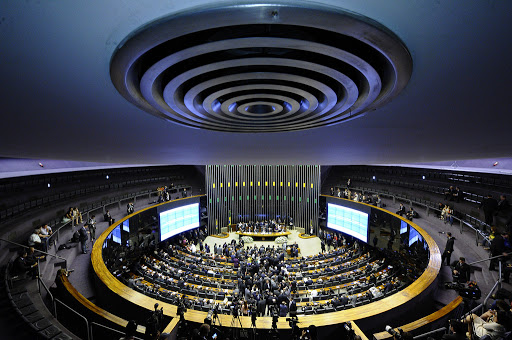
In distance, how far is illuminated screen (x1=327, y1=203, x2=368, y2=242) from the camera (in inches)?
683

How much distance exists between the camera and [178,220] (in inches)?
763

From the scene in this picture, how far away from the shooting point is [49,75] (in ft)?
3.51

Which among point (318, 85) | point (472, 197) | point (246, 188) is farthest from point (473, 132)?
point (246, 188)

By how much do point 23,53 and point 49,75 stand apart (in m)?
0.23

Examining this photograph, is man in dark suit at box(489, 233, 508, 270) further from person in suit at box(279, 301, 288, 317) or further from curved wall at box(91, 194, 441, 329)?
person in suit at box(279, 301, 288, 317)

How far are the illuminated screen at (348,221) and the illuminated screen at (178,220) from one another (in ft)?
36.9

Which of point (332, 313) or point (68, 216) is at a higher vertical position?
point (68, 216)

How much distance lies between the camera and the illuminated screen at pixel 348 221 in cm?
1734

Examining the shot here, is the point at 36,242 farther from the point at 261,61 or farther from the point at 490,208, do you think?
the point at 490,208

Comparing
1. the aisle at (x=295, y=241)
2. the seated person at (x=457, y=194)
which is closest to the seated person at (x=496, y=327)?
the seated person at (x=457, y=194)

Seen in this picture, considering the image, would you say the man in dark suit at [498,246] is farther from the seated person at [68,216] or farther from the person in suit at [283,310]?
the seated person at [68,216]

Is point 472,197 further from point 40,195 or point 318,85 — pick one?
point 40,195

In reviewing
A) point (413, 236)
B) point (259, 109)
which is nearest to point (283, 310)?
point (413, 236)

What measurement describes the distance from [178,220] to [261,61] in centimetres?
1970
